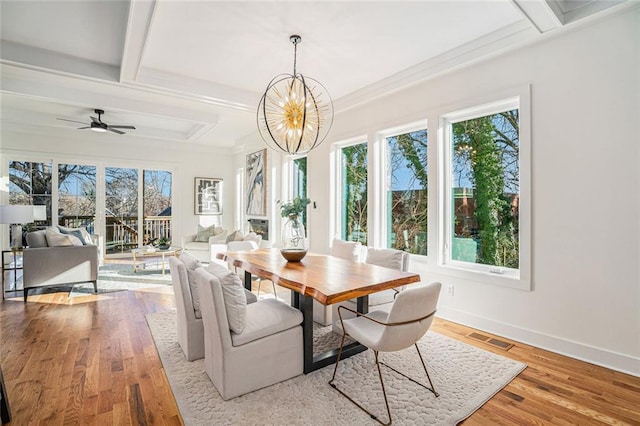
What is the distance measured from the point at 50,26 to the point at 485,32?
13.0ft

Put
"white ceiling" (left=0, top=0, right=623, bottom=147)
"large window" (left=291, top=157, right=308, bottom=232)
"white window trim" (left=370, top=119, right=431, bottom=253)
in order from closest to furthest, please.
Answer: "white ceiling" (left=0, top=0, right=623, bottom=147), "white window trim" (left=370, top=119, right=431, bottom=253), "large window" (left=291, top=157, right=308, bottom=232)

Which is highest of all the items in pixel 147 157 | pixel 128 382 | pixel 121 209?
pixel 147 157

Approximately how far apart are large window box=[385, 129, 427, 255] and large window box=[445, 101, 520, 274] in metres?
0.35

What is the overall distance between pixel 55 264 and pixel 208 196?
14.8 feet

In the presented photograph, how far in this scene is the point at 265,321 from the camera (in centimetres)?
220

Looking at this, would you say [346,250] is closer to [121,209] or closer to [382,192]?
[382,192]

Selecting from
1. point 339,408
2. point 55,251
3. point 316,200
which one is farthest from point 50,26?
point 339,408

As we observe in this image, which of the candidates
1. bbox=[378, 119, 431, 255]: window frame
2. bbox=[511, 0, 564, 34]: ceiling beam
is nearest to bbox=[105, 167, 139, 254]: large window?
bbox=[378, 119, 431, 255]: window frame

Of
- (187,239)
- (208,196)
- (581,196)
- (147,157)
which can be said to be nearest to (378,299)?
(581,196)

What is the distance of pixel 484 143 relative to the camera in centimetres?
337

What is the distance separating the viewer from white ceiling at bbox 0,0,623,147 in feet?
8.58

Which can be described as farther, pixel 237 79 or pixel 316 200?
pixel 316 200

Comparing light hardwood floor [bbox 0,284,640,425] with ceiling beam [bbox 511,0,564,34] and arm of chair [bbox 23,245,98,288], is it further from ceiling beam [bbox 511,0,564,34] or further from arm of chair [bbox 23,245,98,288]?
ceiling beam [bbox 511,0,564,34]

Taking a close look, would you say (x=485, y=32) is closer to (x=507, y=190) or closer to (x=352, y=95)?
(x=507, y=190)
